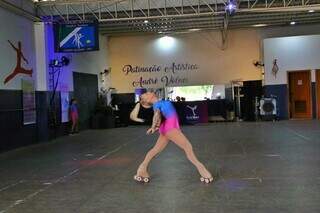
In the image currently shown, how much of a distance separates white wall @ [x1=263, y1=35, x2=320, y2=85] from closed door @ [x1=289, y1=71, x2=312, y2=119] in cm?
67

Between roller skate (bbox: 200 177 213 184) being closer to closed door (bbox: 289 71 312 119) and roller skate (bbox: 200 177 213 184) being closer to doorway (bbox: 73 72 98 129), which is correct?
doorway (bbox: 73 72 98 129)

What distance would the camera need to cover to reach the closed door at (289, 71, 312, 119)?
29.4m

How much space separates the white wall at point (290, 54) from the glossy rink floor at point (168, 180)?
42.7 feet

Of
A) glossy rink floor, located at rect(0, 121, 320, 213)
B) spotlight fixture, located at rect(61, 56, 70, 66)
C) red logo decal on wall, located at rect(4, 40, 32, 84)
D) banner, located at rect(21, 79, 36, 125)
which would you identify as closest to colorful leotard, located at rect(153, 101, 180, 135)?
glossy rink floor, located at rect(0, 121, 320, 213)

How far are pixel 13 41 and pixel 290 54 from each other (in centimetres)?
1611

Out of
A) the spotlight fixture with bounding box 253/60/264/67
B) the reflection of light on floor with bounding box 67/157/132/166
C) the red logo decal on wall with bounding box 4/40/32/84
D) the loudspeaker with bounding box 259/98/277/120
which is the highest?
the spotlight fixture with bounding box 253/60/264/67

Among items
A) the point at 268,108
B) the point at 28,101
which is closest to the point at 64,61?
the point at 28,101

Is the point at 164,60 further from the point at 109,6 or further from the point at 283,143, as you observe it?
the point at 283,143

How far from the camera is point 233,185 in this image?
30.1 ft

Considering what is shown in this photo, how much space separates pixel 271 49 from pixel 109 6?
11255mm

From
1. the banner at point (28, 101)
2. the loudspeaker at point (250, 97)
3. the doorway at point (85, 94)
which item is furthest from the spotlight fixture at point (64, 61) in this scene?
the loudspeaker at point (250, 97)

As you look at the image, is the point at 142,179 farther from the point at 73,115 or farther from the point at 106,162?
the point at 73,115

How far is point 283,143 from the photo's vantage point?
1598 cm

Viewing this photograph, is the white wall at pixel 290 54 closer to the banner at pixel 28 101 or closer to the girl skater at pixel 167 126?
the banner at pixel 28 101
